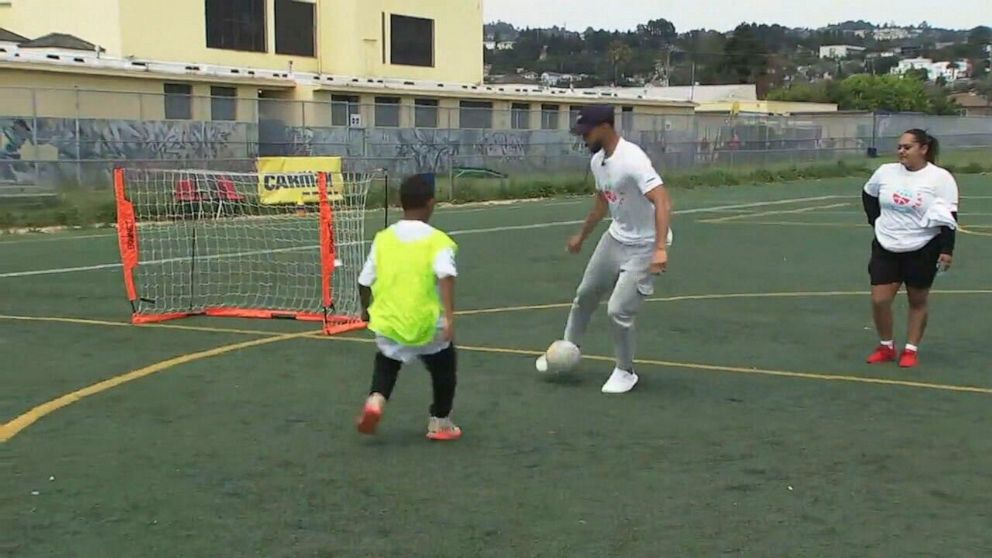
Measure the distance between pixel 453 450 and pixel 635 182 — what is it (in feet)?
7.04

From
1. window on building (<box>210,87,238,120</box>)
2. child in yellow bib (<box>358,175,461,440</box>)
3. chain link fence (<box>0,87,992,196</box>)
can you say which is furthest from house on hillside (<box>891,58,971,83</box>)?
child in yellow bib (<box>358,175,461,440</box>)

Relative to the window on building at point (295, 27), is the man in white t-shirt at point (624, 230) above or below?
below

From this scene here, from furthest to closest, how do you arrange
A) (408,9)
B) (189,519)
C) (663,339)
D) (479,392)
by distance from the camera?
(408,9) < (663,339) < (479,392) < (189,519)

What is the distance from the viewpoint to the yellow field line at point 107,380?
6961 millimetres

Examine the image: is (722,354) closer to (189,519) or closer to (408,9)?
(189,519)

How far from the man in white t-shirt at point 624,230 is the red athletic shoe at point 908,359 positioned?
2.25 metres

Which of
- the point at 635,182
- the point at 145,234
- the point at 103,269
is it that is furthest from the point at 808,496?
the point at 145,234

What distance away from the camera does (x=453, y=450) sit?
6.44 m

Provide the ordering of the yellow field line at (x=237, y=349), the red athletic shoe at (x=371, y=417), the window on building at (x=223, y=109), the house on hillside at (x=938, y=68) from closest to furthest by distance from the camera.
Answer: the red athletic shoe at (x=371, y=417), the yellow field line at (x=237, y=349), the window on building at (x=223, y=109), the house on hillside at (x=938, y=68)

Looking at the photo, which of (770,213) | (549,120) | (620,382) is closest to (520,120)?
(549,120)

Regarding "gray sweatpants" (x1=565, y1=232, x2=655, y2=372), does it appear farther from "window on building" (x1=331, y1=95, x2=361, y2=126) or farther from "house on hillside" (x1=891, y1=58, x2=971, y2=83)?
"house on hillside" (x1=891, y1=58, x2=971, y2=83)

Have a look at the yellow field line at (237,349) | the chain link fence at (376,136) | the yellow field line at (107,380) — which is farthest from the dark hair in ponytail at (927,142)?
the chain link fence at (376,136)

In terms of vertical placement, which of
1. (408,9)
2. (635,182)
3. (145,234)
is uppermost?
(408,9)

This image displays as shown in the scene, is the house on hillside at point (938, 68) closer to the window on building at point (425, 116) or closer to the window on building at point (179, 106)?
the window on building at point (425, 116)
